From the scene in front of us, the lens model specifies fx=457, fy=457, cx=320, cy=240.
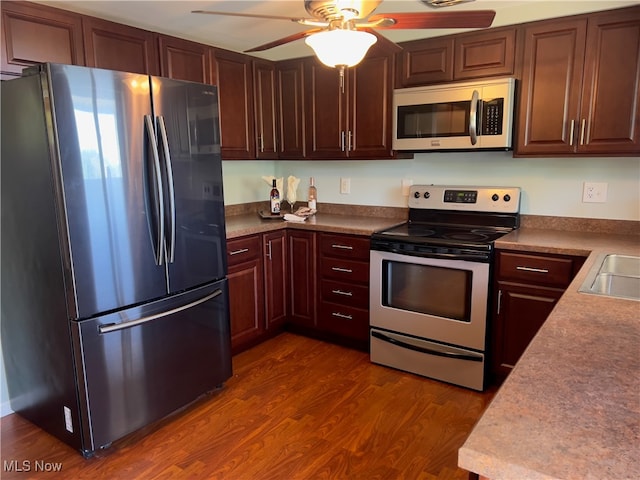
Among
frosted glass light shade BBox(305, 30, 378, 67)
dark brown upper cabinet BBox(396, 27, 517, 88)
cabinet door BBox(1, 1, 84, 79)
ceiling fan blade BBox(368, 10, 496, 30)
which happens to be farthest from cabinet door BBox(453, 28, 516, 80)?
cabinet door BBox(1, 1, 84, 79)

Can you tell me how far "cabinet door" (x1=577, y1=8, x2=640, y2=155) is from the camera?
7.45 feet

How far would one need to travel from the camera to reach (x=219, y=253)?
8.23ft

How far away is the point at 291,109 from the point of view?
3.43 metres

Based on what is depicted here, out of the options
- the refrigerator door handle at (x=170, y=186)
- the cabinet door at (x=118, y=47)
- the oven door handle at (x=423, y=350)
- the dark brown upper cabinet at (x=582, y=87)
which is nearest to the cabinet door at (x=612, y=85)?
the dark brown upper cabinet at (x=582, y=87)

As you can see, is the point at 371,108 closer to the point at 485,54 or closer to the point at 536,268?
the point at 485,54

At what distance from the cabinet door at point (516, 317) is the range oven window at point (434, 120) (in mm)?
946

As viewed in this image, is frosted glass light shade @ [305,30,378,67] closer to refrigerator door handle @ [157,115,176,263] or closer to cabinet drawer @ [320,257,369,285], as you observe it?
refrigerator door handle @ [157,115,176,263]

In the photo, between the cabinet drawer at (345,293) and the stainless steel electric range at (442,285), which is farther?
the cabinet drawer at (345,293)

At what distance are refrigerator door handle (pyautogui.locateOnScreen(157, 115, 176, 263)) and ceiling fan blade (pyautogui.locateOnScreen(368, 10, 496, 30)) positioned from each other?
105cm

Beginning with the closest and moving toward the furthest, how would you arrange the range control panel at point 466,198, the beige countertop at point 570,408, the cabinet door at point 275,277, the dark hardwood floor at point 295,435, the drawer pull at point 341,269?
the beige countertop at point 570,408 < the dark hardwood floor at point 295,435 < the range control panel at point 466,198 < the drawer pull at point 341,269 < the cabinet door at point 275,277

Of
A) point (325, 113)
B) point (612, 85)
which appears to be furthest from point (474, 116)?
point (325, 113)

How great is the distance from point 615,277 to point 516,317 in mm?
680

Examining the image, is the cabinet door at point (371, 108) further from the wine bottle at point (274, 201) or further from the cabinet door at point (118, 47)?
the cabinet door at point (118, 47)

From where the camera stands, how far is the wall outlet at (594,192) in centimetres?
264
